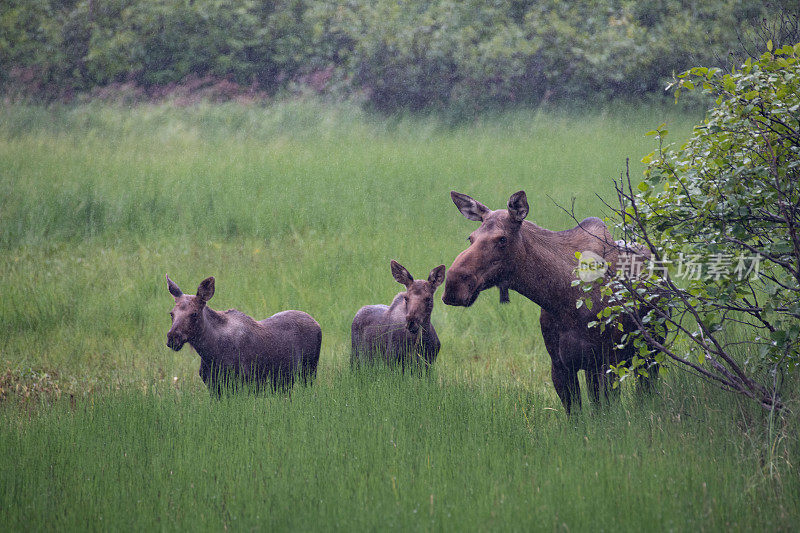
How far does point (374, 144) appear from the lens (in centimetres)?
1695

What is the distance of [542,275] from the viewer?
6.09 metres

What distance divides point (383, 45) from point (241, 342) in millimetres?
14450

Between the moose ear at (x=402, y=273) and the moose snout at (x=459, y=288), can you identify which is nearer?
the moose snout at (x=459, y=288)

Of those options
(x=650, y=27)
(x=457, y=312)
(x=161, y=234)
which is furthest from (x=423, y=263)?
(x=650, y=27)

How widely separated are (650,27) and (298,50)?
9.17m

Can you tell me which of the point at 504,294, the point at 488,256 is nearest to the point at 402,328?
the point at 504,294

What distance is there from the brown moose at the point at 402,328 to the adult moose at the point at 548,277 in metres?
1.21

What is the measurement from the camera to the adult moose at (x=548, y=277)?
5773mm

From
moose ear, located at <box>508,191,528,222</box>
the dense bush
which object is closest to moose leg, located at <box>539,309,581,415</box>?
the dense bush

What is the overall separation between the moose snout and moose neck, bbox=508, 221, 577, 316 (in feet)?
1.56

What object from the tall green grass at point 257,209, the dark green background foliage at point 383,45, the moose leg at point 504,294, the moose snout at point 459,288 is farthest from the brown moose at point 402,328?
the dark green background foliage at point 383,45

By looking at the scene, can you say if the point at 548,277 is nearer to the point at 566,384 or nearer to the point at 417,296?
the point at 566,384

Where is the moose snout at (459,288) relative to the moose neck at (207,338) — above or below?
above

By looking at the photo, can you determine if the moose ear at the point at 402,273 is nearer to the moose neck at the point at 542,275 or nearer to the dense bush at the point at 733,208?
the moose neck at the point at 542,275
